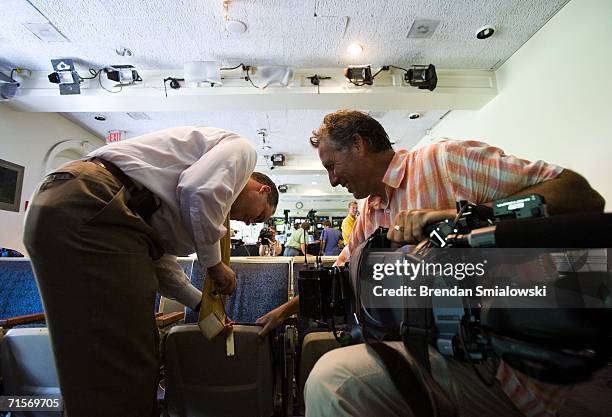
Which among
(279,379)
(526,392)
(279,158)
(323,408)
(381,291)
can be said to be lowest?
(279,379)

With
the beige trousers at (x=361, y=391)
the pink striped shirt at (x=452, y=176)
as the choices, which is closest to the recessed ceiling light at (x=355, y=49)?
the pink striped shirt at (x=452, y=176)

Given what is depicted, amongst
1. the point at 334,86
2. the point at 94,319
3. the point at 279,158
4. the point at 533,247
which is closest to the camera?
the point at 533,247

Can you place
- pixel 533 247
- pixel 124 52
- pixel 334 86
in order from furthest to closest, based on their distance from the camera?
pixel 334 86 < pixel 124 52 < pixel 533 247

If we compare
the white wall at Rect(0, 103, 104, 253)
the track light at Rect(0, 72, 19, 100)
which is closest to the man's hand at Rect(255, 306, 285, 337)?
the track light at Rect(0, 72, 19, 100)

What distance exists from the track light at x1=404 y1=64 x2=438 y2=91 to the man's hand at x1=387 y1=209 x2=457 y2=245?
304cm

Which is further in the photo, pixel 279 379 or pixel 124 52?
pixel 124 52

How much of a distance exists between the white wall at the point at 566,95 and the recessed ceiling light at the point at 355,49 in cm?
162

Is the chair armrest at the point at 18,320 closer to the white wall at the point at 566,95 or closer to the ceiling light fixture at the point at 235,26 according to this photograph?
the ceiling light fixture at the point at 235,26

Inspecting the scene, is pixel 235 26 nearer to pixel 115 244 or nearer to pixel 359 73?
pixel 359 73

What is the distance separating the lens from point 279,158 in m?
6.09

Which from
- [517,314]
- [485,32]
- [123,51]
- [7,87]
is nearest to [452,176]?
[517,314]

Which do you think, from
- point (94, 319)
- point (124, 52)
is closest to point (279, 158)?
point (124, 52)

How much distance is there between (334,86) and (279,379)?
2953 mm

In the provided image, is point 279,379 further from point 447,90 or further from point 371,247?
point 447,90
